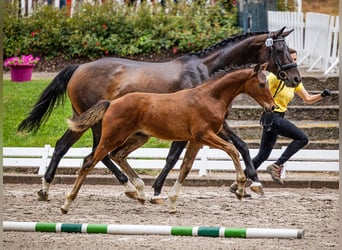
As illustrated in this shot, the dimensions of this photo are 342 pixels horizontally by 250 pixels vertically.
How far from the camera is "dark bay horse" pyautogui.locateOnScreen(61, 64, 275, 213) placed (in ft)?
29.1

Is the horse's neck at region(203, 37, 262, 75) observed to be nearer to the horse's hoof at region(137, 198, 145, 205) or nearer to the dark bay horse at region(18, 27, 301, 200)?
the dark bay horse at region(18, 27, 301, 200)

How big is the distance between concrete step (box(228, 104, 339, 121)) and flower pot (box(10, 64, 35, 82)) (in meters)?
4.80

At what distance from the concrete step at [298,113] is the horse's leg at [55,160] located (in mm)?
4552

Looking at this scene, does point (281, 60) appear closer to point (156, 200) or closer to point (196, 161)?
point (156, 200)

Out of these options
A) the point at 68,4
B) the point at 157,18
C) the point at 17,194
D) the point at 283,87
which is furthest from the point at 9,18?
the point at 283,87

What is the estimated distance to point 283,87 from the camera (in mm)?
9961

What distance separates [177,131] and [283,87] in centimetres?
162

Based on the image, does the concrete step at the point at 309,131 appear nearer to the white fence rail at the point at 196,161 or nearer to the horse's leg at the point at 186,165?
the white fence rail at the point at 196,161

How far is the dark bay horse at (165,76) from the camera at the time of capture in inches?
381

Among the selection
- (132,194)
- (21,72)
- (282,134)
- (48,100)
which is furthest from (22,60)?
(282,134)

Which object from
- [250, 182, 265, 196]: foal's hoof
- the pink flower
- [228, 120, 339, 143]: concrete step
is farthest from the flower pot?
[250, 182, 265, 196]: foal's hoof

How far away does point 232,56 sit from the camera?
32.6 ft

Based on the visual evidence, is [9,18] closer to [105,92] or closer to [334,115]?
[334,115]

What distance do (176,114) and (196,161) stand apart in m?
3.17
